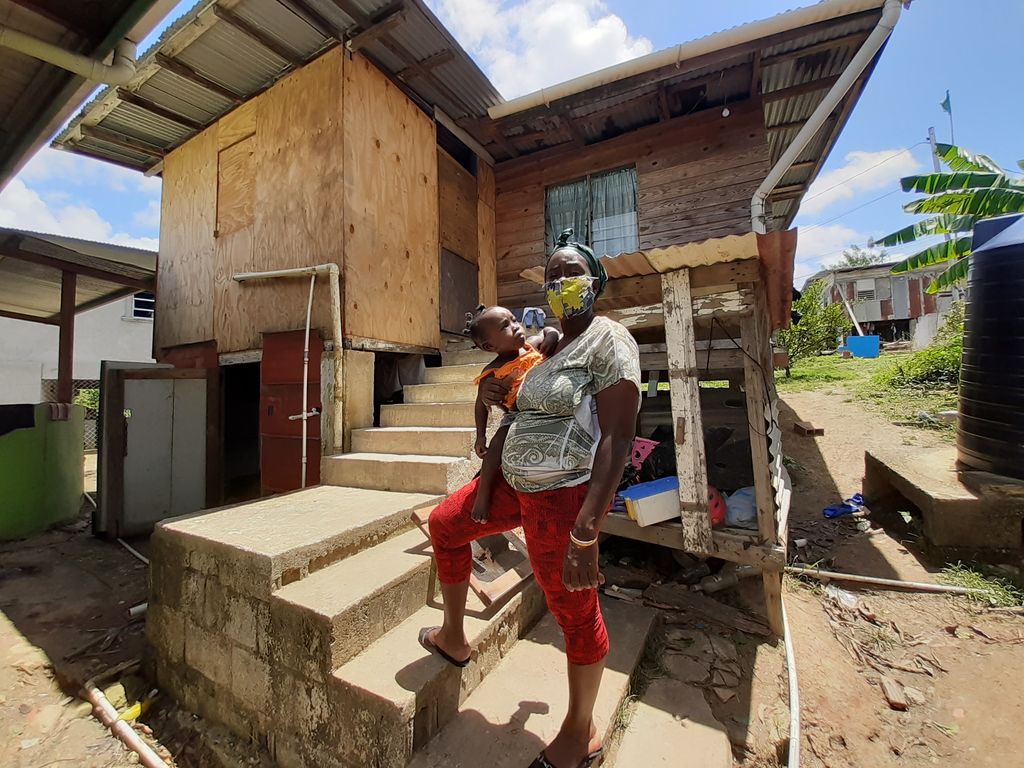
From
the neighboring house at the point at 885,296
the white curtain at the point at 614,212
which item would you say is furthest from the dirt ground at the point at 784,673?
the neighboring house at the point at 885,296

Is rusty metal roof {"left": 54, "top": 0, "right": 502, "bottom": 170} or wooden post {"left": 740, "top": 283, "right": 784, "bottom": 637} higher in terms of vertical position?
rusty metal roof {"left": 54, "top": 0, "right": 502, "bottom": 170}

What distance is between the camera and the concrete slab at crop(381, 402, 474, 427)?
174 inches

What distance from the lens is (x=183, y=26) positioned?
184 inches

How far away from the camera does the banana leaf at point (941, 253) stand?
35.2ft

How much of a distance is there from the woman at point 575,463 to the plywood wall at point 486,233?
538 centimetres

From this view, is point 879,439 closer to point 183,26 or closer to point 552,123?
point 552,123

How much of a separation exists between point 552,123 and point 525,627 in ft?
21.7

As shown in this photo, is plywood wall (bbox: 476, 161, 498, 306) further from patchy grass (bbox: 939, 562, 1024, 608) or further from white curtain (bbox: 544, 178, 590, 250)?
patchy grass (bbox: 939, 562, 1024, 608)

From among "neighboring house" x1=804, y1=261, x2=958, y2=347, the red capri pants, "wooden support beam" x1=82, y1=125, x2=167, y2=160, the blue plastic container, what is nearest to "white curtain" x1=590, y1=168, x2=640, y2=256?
the red capri pants

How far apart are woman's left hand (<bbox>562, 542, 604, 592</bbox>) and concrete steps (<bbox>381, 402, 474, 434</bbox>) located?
280 centimetres

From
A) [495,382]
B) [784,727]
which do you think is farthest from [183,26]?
[784,727]

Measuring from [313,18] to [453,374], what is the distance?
4.27m

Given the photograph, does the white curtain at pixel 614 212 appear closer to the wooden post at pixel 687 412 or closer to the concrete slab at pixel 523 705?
the wooden post at pixel 687 412

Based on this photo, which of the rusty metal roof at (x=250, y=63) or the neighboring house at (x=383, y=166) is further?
the neighboring house at (x=383, y=166)
